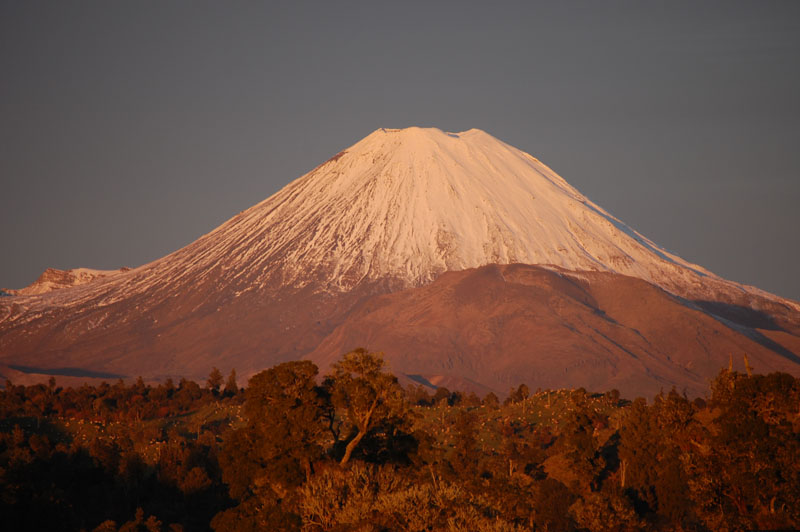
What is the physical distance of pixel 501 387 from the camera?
192 metres

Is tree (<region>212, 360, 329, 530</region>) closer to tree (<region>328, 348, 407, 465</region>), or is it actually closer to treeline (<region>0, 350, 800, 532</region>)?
treeline (<region>0, 350, 800, 532</region>)

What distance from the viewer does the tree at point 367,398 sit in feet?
134

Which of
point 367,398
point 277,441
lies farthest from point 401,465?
point 277,441

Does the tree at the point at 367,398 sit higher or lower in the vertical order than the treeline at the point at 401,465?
higher

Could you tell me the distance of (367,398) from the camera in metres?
40.7

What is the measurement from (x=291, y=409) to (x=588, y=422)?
2830 centimetres

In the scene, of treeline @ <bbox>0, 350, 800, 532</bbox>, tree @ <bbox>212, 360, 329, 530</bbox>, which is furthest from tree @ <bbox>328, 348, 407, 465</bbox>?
tree @ <bbox>212, 360, 329, 530</bbox>

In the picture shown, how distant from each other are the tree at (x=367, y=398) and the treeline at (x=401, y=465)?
0.22ft

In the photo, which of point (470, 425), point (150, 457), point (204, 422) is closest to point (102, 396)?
point (204, 422)

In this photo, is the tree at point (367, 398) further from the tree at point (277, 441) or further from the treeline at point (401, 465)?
the tree at point (277, 441)

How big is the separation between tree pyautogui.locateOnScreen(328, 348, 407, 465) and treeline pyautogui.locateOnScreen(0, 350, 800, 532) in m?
0.07

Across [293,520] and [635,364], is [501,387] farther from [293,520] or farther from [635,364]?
[293,520]

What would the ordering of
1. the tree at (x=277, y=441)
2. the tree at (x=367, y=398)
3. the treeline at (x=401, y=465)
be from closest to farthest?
the treeline at (x=401, y=465) → the tree at (x=277, y=441) → the tree at (x=367, y=398)

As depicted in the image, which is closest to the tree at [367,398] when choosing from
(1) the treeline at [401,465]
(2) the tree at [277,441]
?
(1) the treeline at [401,465]
